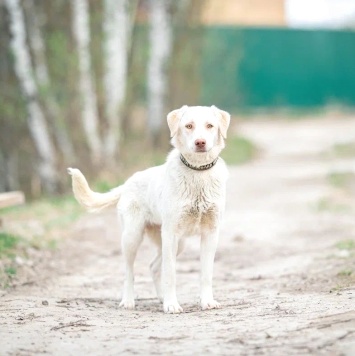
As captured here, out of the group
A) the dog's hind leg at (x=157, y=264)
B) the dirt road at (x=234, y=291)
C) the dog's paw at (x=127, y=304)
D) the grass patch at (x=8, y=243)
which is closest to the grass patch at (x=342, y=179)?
the dirt road at (x=234, y=291)

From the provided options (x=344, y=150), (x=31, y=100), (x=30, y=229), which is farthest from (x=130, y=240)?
(x=344, y=150)

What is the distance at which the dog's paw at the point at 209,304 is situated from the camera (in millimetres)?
6609

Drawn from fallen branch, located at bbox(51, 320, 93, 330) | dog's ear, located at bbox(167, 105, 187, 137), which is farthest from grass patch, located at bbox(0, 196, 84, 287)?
dog's ear, located at bbox(167, 105, 187, 137)

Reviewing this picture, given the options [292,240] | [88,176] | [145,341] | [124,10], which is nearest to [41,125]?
[88,176]

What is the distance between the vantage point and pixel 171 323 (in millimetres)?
6023

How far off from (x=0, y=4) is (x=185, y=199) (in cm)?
960

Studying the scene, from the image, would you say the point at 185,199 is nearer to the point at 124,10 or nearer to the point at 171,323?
the point at 171,323

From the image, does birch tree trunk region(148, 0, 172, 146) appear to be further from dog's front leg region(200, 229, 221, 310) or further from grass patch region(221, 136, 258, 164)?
dog's front leg region(200, 229, 221, 310)

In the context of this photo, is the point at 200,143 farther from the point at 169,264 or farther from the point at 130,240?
the point at 130,240

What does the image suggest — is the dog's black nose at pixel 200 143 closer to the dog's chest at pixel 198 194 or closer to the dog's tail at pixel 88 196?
the dog's chest at pixel 198 194

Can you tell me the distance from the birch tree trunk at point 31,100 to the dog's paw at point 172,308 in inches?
365

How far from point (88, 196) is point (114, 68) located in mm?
9756

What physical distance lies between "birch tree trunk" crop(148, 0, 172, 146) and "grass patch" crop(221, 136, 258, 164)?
159 centimetres

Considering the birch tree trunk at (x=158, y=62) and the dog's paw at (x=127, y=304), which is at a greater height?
the birch tree trunk at (x=158, y=62)
